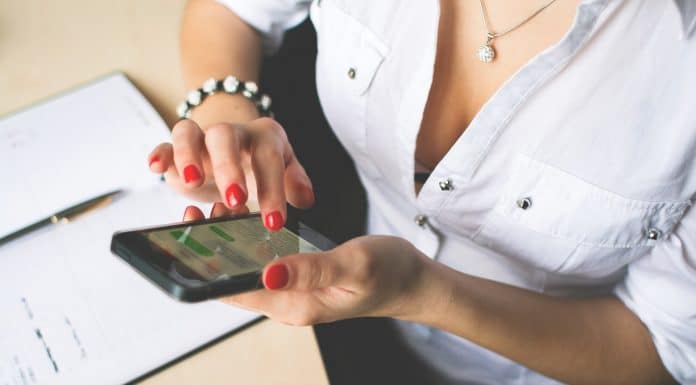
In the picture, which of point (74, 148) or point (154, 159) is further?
point (74, 148)

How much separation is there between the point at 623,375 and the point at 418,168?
0.32 metres

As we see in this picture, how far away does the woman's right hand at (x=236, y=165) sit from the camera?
48 centimetres

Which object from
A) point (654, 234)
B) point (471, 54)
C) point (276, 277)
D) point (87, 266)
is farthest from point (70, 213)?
point (654, 234)

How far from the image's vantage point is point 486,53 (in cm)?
59

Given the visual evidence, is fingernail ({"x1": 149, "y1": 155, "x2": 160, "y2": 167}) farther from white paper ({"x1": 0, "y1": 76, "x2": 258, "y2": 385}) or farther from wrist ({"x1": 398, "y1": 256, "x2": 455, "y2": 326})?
wrist ({"x1": 398, "y1": 256, "x2": 455, "y2": 326})

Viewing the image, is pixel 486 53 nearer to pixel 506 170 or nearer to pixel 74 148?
pixel 506 170

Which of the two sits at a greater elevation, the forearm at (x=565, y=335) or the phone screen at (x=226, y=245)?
the phone screen at (x=226, y=245)

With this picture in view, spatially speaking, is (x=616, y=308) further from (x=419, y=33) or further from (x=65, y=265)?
(x=65, y=265)

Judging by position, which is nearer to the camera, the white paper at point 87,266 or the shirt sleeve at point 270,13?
the white paper at point 87,266

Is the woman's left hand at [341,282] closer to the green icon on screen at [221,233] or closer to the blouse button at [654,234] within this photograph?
the green icon on screen at [221,233]

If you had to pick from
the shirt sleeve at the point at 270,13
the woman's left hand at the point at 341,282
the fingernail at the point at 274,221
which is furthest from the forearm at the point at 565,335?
the shirt sleeve at the point at 270,13

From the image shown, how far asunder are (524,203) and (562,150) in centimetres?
7

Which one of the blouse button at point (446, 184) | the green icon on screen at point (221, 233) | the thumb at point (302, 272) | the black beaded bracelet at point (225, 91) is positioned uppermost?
the black beaded bracelet at point (225, 91)

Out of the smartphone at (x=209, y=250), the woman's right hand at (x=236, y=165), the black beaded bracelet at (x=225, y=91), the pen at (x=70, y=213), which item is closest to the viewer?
the smartphone at (x=209, y=250)
